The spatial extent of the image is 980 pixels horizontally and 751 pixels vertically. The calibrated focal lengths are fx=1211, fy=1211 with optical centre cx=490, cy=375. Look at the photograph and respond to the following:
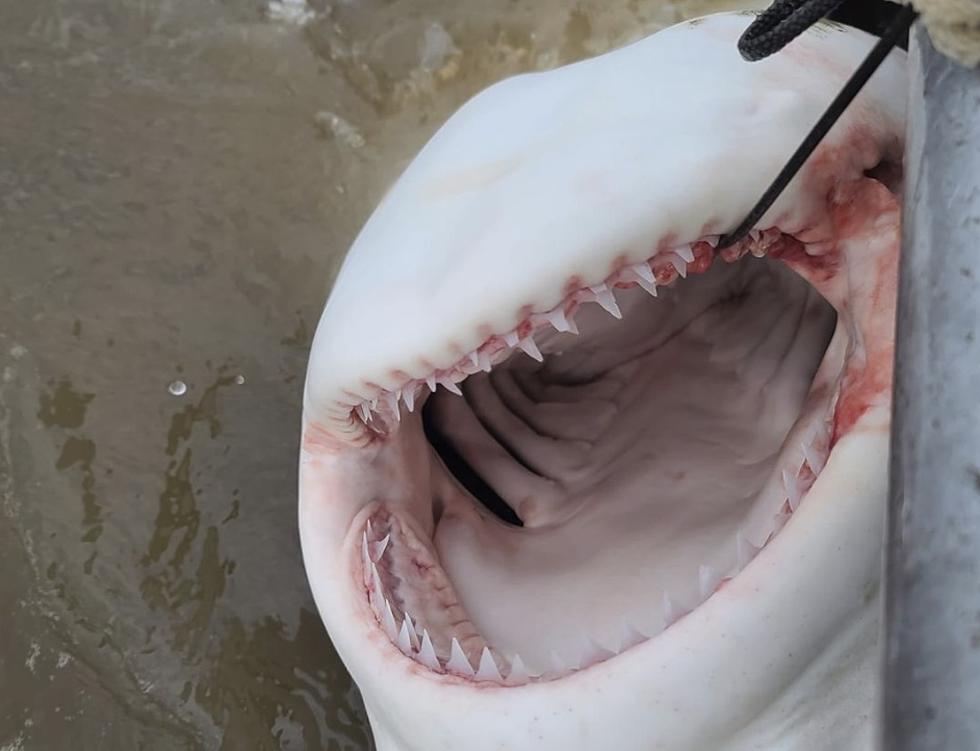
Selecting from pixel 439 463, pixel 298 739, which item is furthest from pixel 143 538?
pixel 439 463

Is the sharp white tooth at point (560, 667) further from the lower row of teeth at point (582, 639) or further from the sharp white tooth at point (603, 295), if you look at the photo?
the sharp white tooth at point (603, 295)

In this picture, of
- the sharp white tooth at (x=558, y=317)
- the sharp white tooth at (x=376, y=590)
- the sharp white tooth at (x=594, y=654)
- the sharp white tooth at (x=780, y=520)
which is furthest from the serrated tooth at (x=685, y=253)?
the sharp white tooth at (x=376, y=590)

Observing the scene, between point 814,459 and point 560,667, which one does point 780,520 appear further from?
point 560,667

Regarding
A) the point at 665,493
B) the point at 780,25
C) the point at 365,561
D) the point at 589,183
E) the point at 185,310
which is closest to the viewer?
the point at 780,25

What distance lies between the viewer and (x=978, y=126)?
25.8 inches

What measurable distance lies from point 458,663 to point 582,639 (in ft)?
0.56

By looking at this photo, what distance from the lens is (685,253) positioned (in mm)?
936

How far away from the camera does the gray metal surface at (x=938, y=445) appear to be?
55 cm

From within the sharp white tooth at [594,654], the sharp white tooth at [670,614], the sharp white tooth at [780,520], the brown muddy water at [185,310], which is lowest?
the brown muddy water at [185,310]

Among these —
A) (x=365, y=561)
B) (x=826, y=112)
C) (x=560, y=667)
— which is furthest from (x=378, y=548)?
(x=826, y=112)

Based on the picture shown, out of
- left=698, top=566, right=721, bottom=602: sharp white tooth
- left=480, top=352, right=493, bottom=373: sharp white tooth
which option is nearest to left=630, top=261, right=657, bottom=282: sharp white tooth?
left=480, top=352, right=493, bottom=373: sharp white tooth

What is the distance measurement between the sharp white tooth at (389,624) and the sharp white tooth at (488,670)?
9 centimetres

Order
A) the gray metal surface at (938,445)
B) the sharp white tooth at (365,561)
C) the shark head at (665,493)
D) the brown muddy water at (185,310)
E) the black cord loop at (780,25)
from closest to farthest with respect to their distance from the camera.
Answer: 1. the gray metal surface at (938,445)
2. the black cord loop at (780,25)
3. the shark head at (665,493)
4. the sharp white tooth at (365,561)
5. the brown muddy water at (185,310)

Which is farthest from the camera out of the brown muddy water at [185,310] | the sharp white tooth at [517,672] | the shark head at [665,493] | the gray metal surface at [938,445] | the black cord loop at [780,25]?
the brown muddy water at [185,310]
